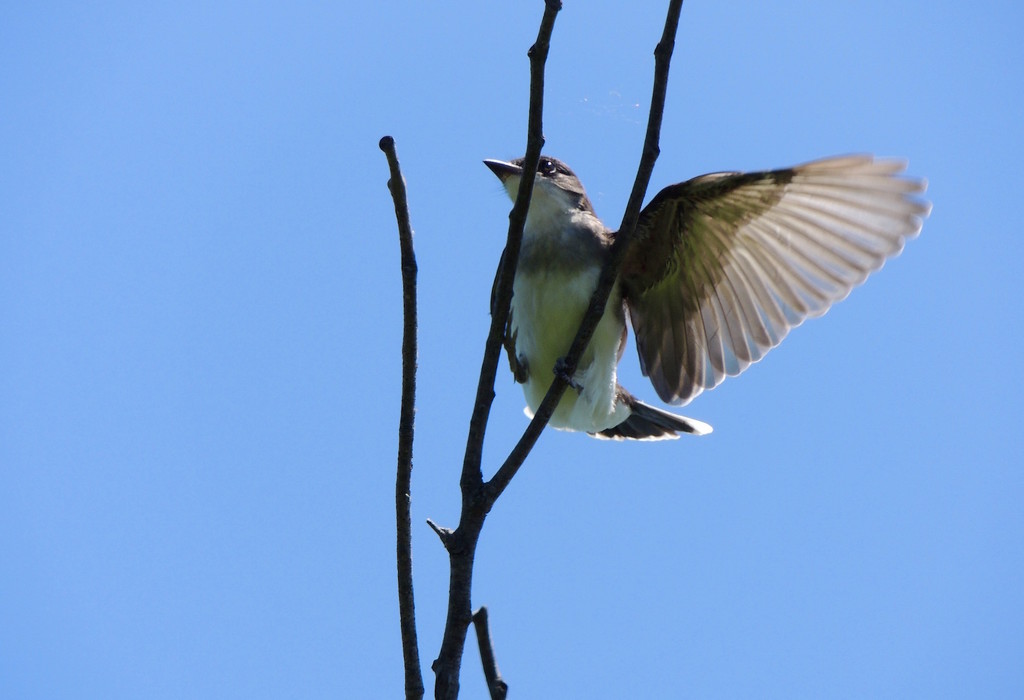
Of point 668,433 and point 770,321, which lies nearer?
point 770,321

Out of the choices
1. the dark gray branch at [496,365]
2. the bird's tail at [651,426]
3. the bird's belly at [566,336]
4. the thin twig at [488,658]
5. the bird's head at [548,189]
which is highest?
the bird's head at [548,189]

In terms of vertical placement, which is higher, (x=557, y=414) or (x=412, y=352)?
(x=557, y=414)

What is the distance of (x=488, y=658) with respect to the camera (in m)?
3.59

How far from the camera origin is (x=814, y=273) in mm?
5074

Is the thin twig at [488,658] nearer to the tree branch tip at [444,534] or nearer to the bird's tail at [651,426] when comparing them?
the tree branch tip at [444,534]

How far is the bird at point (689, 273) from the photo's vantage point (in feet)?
15.9

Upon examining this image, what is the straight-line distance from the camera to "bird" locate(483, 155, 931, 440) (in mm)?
4852

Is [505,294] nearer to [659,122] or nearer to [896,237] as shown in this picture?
[659,122]

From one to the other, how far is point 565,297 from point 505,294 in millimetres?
1631

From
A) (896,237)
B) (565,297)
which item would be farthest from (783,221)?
(565,297)

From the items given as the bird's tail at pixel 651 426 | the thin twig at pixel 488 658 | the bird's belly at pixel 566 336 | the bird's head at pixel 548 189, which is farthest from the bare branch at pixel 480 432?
the bird's tail at pixel 651 426

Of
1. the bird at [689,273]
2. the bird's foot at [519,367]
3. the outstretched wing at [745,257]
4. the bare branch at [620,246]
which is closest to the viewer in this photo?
the bare branch at [620,246]

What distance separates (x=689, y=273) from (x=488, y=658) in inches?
102

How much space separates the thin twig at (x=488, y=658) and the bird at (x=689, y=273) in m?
1.46
